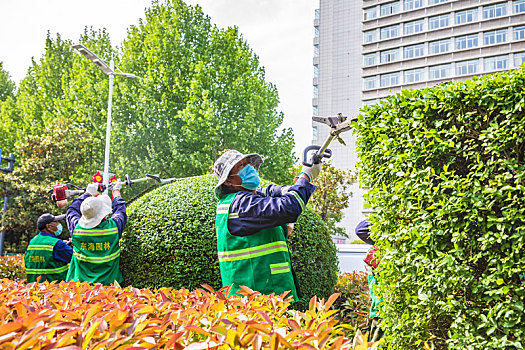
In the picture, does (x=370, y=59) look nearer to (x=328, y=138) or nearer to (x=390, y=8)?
(x=390, y=8)

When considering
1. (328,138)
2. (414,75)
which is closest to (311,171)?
(328,138)

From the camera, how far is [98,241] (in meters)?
4.98

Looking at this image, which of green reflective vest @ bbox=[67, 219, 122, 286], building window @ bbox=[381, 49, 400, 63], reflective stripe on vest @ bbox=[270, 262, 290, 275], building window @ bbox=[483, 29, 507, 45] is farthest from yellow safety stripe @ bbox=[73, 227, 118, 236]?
building window @ bbox=[483, 29, 507, 45]

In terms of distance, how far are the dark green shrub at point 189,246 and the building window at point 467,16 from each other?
51.2 meters

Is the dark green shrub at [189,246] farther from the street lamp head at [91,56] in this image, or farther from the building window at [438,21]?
the building window at [438,21]

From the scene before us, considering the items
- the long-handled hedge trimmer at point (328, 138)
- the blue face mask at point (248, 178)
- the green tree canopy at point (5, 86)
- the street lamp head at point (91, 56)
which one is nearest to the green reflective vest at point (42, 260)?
the blue face mask at point (248, 178)

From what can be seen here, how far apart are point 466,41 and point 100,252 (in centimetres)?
5159

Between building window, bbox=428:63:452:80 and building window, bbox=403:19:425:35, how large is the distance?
198 inches

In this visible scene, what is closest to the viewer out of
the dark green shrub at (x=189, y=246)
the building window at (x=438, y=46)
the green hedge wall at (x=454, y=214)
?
the green hedge wall at (x=454, y=214)

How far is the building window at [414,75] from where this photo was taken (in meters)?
49.2

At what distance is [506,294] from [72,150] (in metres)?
17.9

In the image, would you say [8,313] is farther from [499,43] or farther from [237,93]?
[499,43]

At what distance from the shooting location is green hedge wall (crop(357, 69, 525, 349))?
2.47m

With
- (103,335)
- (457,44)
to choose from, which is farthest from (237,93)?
(457,44)
